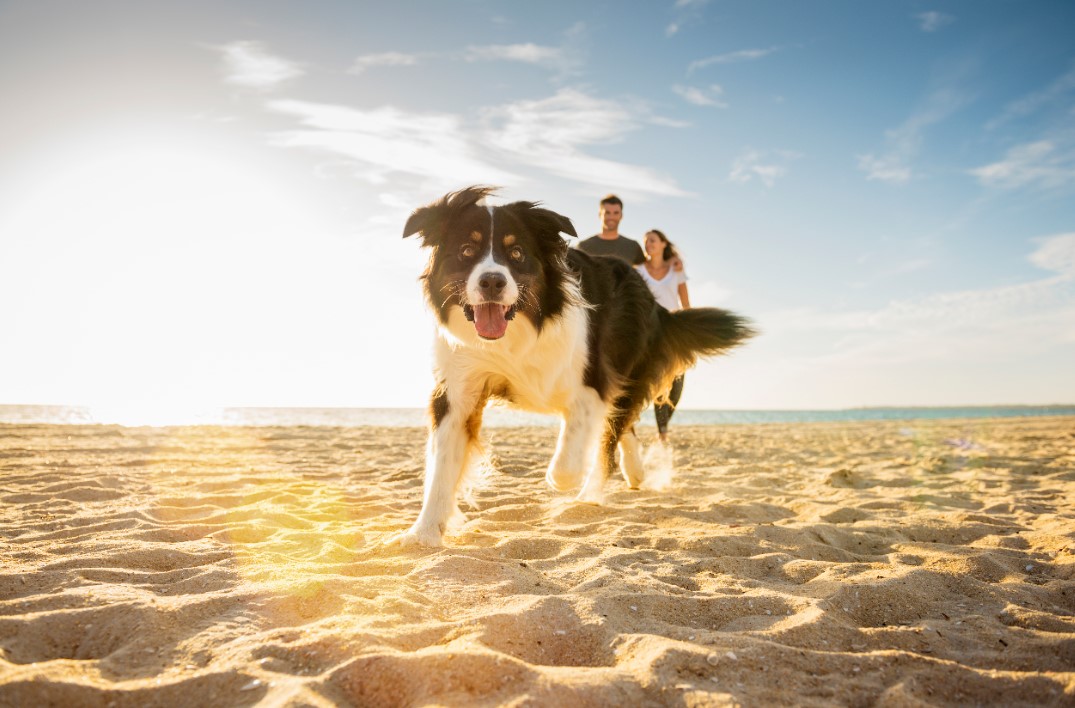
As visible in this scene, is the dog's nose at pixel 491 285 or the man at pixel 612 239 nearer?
the dog's nose at pixel 491 285

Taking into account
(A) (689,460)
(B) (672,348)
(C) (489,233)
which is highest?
(C) (489,233)

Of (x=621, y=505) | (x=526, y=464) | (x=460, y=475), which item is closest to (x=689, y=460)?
(x=526, y=464)

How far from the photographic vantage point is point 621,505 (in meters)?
4.91

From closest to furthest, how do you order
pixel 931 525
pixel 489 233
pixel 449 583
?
pixel 449 583 < pixel 489 233 < pixel 931 525

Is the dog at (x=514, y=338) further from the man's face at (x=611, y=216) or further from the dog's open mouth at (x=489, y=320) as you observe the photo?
the man's face at (x=611, y=216)

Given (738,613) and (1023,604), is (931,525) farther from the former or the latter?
(738,613)

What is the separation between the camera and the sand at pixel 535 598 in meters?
1.85

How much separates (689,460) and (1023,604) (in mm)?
5957

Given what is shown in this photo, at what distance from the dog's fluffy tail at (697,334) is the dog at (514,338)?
918mm

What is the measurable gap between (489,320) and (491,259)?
1.17ft

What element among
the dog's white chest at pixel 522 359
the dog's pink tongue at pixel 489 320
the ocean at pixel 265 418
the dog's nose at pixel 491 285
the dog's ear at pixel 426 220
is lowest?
the ocean at pixel 265 418

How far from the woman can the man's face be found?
443 mm

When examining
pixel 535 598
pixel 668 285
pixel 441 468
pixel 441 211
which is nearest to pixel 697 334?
pixel 668 285

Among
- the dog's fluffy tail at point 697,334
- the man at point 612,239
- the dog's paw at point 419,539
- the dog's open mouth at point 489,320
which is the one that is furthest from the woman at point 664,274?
the dog's paw at point 419,539
